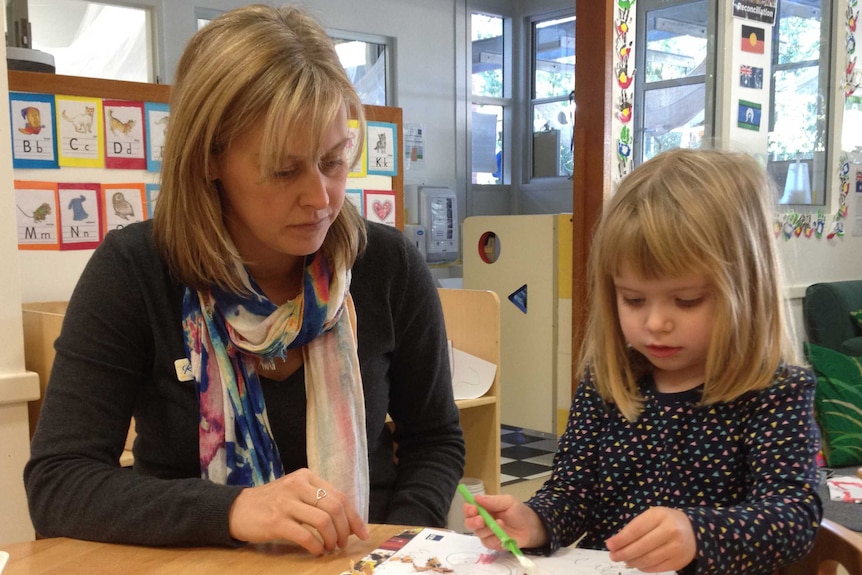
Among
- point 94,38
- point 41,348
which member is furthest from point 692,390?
point 94,38

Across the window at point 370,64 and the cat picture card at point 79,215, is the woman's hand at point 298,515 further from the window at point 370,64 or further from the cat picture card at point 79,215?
the window at point 370,64

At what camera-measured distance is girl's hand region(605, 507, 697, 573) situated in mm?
761

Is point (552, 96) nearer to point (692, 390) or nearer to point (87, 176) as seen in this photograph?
point (87, 176)

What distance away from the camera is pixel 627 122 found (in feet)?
8.63

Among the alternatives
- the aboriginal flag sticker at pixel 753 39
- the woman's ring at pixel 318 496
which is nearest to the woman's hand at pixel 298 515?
the woman's ring at pixel 318 496

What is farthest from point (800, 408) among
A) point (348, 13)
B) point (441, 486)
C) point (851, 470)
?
point (348, 13)

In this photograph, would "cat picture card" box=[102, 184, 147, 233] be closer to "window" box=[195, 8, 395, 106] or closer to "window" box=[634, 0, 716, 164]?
"window" box=[634, 0, 716, 164]

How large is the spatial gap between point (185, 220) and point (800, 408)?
0.77m

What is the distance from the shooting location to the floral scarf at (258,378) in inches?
42.0

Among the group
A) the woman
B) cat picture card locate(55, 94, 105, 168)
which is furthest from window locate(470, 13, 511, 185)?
the woman

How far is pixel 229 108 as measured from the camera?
985 millimetres

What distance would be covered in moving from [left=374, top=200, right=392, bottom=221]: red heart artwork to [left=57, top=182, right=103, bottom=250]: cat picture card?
789 millimetres

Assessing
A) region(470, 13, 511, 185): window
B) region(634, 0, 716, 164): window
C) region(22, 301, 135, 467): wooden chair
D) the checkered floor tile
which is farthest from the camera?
region(470, 13, 511, 185): window

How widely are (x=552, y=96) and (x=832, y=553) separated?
688cm
